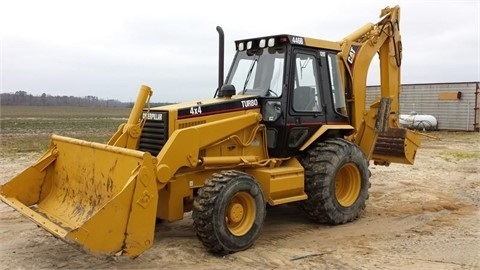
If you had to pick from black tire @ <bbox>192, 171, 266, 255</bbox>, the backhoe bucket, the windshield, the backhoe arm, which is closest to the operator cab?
the windshield

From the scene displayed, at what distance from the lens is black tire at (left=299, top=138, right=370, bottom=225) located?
7.04m

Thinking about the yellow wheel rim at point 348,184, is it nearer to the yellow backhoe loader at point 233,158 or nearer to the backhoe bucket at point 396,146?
the yellow backhoe loader at point 233,158

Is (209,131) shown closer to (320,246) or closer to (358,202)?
(320,246)

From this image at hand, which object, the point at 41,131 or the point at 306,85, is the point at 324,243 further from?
the point at 41,131

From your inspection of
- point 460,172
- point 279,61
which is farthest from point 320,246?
point 460,172

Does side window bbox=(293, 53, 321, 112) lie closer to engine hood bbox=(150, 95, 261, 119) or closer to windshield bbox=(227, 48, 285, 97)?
windshield bbox=(227, 48, 285, 97)

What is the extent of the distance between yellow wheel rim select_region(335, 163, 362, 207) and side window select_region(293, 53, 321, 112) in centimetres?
110

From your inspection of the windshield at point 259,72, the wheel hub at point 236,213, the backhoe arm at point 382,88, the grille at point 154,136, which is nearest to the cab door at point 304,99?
the windshield at point 259,72

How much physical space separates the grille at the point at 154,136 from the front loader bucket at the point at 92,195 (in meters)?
0.69

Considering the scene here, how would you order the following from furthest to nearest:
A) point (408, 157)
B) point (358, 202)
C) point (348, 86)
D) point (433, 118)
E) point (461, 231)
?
point (433, 118), point (408, 157), point (348, 86), point (358, 202), point (461, 231)

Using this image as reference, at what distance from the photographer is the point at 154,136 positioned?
6.46 m

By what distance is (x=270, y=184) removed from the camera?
6.55 meters

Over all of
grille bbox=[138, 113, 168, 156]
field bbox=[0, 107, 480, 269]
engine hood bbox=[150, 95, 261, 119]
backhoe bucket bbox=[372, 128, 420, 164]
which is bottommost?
field bbox=[0, 107, 480, 269]

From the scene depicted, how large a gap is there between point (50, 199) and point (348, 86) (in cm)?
500
